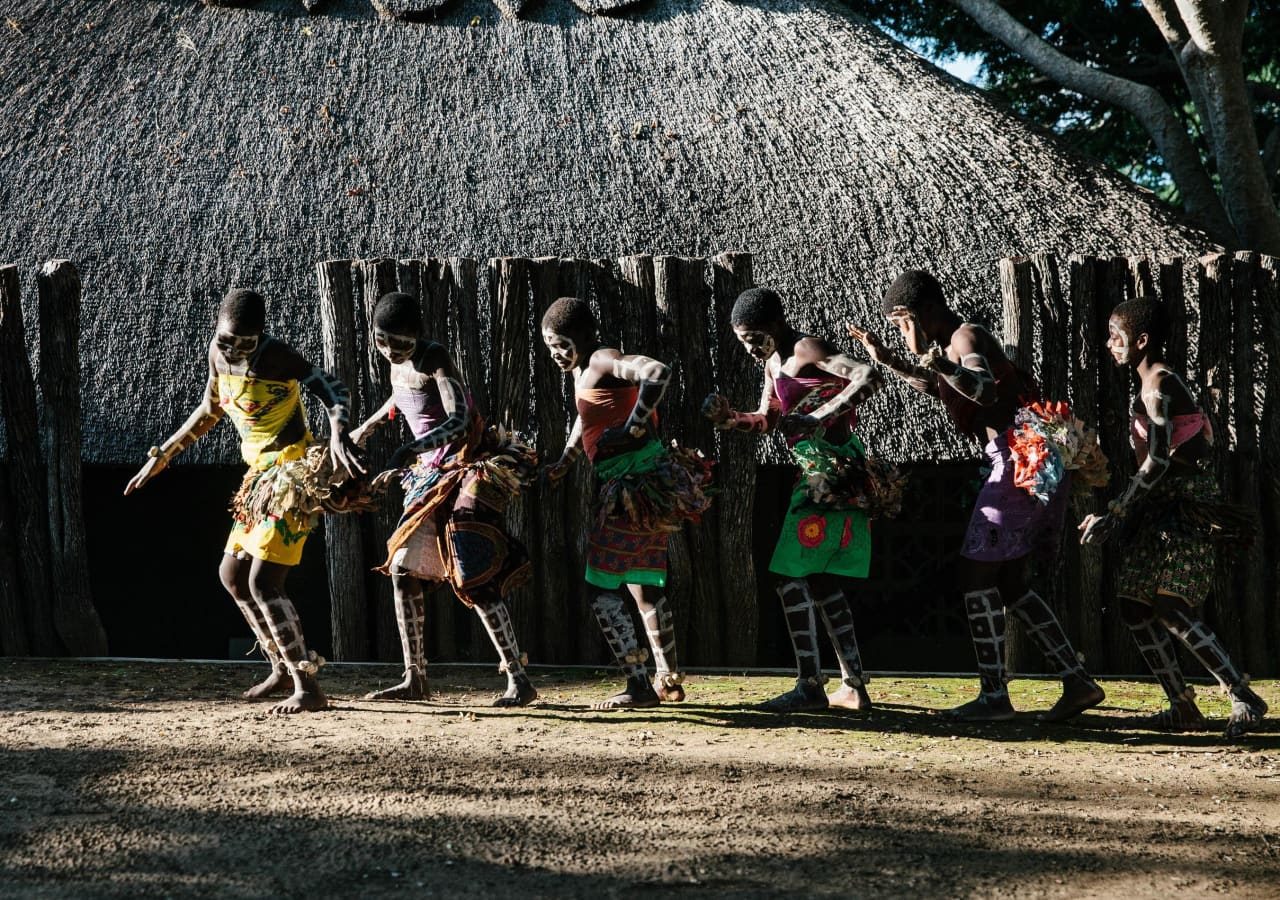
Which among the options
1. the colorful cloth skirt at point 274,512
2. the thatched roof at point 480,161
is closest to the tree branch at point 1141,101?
the thatched roof at point 480,161

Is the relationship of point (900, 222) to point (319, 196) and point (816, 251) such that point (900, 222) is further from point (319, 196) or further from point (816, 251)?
point (319, 196)

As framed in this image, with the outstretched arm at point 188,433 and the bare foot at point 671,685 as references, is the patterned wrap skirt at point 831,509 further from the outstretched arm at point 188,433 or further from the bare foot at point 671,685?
the outstretched arm at point 188,433

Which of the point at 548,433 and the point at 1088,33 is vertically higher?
the point at 1088,33

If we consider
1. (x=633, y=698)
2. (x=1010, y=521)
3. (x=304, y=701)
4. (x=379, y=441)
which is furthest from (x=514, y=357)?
(x=1010, y=521)

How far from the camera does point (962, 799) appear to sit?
404 cm

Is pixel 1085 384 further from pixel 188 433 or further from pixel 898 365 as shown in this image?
pixel 188 433

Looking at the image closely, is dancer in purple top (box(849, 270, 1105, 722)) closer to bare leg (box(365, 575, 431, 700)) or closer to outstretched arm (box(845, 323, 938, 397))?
outstretched arm (box(845, 323, 938, 397))

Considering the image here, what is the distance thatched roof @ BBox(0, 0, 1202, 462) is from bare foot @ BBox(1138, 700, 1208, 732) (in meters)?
2.05

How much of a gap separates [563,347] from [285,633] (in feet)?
5.22

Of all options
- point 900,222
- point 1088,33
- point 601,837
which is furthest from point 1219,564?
point 1088,33

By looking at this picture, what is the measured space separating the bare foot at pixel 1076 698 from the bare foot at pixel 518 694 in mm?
2088

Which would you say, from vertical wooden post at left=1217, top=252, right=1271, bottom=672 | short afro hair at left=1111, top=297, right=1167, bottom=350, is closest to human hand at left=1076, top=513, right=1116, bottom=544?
short afro hair at left=1111, top=297, right=1167, bottom=350

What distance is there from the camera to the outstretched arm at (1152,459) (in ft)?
15.8

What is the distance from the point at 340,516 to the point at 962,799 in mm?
3519
